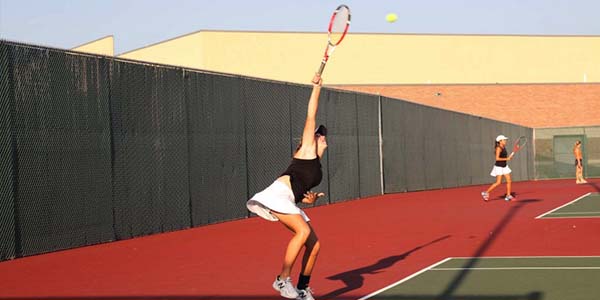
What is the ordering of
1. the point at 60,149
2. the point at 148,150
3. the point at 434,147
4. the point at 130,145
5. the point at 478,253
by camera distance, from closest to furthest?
the point at 478,253 → the point at 60,149 → the point at 130,145 → the point at 148,150 → the point at 434,147

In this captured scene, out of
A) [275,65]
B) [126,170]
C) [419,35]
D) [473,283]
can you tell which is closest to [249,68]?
[275,65]

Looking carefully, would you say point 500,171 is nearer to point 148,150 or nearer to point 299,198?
point 148,150

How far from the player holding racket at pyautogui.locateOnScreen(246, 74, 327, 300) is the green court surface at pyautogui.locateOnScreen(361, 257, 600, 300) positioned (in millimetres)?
789

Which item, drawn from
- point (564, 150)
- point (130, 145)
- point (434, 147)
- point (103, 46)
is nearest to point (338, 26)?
point (130, 145)

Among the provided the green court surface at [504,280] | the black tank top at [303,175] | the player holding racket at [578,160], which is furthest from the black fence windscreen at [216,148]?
the player holding racket at [578,160]

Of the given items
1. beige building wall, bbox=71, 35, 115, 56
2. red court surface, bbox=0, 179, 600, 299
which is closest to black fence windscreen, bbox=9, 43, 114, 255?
red court surface, bbox=0, 179, 600, 299

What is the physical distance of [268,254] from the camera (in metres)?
13.4

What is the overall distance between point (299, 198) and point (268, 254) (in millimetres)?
5003

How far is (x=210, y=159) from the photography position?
19.7 m

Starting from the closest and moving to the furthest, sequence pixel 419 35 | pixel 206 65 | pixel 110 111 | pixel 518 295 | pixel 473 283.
Result: pixel 518 295 < pixel 473 283 < pixel 110 111 < pixel 206 65 < pixel 419 35

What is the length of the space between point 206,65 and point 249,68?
272cm

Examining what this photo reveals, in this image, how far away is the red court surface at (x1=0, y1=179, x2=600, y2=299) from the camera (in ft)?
33.0

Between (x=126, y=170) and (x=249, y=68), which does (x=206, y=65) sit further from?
(x=126, y=170)

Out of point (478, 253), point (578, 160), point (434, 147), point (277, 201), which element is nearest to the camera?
point (277, 201)
